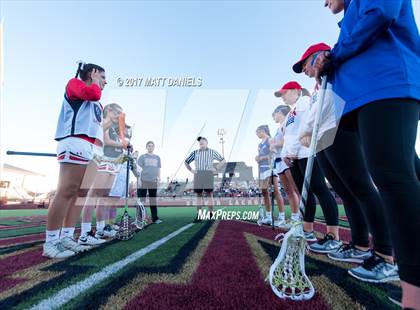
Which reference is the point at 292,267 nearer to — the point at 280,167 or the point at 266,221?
the point at 280,167

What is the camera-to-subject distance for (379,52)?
1396 mm

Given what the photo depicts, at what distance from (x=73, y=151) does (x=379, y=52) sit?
10.1ft

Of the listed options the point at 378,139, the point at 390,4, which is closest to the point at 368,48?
the point at 390,4

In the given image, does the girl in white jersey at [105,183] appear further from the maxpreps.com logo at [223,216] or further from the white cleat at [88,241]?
the maxpreps.com logo at [223,216]

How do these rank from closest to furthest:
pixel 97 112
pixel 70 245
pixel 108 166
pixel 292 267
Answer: pixel 292 267, pixel 70 245, pixel 97 112, pixel 108 166

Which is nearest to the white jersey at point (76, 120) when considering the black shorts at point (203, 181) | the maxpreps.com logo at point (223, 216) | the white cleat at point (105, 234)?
the white cleat at point (105, 234)

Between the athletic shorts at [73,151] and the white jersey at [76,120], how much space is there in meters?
0.09

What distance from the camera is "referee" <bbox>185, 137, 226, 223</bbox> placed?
24.7ft

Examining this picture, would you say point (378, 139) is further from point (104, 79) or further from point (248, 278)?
point (104, 79)

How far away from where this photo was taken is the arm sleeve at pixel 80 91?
2902 millimetres

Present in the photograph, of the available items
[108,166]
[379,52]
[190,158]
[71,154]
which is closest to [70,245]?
[71,154]

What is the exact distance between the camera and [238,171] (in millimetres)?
40938

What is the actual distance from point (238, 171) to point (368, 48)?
39851mm

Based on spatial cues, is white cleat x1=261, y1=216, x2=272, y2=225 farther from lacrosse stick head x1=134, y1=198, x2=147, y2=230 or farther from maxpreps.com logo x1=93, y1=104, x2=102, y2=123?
maxpreps.com logo x1=93, y1=104, x2=102, y2=123
